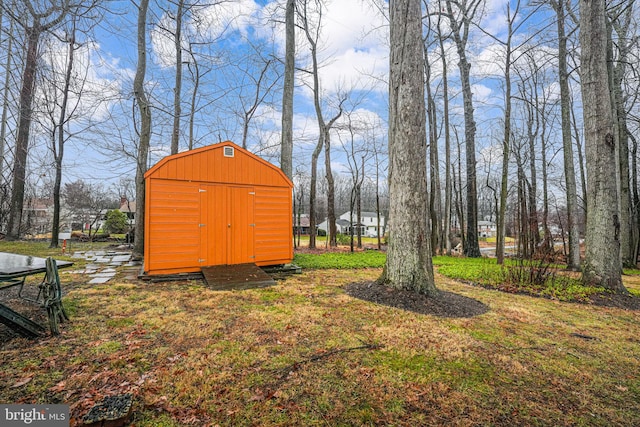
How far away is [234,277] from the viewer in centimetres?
545

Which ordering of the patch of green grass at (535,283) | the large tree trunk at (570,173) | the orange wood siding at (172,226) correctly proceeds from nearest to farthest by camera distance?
the patch of green grass at (535,283) < the orange wood siding at (172,226) < the large tree trunk at (570,173)

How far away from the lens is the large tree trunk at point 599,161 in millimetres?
4984

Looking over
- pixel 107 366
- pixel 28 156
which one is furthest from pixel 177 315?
pixel 28 156

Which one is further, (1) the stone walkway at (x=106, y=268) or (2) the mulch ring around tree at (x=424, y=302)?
(1) the stone walkway at (x=106, y=268)

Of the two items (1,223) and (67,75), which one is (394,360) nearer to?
(67,75)

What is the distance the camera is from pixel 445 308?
3904 mm

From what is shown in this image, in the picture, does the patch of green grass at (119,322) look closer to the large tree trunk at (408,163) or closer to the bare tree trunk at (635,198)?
the large tree trunk at (408,163)

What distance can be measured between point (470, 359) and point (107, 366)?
3056 mm

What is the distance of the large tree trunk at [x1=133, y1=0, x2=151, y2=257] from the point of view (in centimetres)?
807

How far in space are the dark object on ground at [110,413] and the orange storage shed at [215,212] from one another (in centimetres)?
425

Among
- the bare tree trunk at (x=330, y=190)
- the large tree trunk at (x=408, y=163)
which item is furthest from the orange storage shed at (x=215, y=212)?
the bare tree trunk at (x=330, y=190)

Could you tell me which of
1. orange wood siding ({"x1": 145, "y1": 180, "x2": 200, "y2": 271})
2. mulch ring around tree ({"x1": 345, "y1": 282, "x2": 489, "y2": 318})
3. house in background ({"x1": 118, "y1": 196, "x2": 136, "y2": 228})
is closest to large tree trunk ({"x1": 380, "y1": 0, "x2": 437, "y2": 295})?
mulch ring around tree ({"x1": 345, "y1": 282, "x2": 489, "y2": 318})

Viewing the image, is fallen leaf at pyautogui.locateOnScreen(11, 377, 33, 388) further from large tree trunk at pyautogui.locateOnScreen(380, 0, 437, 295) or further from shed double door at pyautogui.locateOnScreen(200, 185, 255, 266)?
large tree trunk at pyautogui.locateOnScreen(380, 0, 437, 295)

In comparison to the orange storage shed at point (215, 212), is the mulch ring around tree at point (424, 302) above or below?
below
